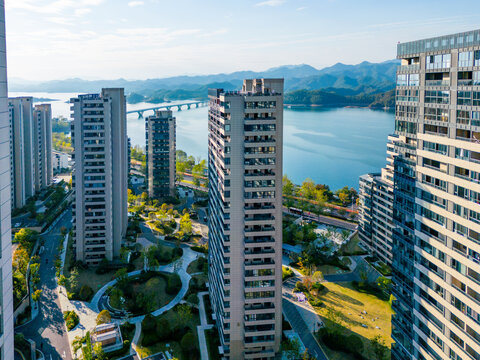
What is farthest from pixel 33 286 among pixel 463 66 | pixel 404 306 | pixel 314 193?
pixel 314 193

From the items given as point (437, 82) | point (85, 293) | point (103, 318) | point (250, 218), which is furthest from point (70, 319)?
point (437, 82)

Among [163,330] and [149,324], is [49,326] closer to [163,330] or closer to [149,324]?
[149,324]

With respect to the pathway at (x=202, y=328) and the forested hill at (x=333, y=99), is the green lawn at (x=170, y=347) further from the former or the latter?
the forested hill at (x=333, y=99)

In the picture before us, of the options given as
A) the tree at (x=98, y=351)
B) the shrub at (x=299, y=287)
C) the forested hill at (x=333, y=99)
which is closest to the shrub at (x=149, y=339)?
the tree at (x=98, y=351)

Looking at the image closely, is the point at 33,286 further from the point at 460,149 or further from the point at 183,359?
the point at 460,149

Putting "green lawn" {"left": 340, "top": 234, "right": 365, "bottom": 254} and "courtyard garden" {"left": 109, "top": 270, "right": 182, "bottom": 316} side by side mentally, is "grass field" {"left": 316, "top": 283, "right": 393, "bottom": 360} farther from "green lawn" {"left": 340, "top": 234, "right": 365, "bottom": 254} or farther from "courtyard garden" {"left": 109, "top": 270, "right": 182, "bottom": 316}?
"courtyard garden" {"left": 109, "top": 270, "right": 182, "bottom": 316}

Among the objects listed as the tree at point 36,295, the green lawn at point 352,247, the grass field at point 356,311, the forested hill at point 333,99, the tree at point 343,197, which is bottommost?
the grass field at point 356,311

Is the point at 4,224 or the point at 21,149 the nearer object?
the point at 4,224
